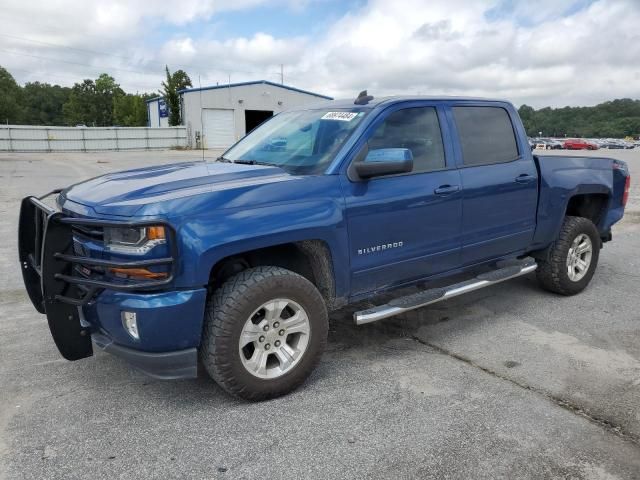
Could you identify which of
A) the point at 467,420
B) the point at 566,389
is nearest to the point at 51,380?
the point at 467,420

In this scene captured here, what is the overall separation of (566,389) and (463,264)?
126cm

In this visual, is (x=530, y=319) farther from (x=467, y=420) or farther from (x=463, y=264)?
(x=467, y=420)

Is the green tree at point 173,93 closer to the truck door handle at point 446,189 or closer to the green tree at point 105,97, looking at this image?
the truck door handle at point 446,189

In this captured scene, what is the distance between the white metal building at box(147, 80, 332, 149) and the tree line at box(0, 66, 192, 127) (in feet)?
112

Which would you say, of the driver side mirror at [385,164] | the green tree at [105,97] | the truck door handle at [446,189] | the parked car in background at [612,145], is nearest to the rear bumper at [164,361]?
the driver side mirror at [385,164]

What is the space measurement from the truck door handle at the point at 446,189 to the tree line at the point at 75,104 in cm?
7183

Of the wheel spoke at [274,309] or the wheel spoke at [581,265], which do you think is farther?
the wheel spoke at [581,265]

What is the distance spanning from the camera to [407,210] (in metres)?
3.76

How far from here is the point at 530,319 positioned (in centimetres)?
477

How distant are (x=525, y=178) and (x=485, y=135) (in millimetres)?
535

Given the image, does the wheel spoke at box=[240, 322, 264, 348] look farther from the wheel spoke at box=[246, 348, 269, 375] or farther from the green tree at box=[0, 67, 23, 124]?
the green tree at box=[0, 67, 23, 124]

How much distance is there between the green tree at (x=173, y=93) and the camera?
138 feet

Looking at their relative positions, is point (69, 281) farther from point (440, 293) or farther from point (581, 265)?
point (581, 265)

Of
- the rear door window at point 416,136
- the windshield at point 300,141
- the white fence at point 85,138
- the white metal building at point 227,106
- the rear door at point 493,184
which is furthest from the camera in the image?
the white metal building at point 227,106
